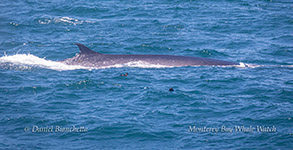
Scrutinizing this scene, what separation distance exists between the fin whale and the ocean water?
55cm

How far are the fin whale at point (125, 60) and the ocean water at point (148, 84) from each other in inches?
21.7

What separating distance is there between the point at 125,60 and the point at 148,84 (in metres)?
3.33

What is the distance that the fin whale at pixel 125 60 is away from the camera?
896 inches

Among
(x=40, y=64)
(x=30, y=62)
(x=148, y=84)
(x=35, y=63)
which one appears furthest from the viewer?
(x=30, y=62)

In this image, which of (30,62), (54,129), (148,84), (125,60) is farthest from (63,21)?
(54,129)

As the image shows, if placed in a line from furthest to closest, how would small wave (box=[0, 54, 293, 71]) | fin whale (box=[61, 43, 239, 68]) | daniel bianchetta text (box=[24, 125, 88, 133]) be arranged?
1. fin whale (box=[61, 43, 239, 68])
2. small wave (box=[0, 54, 293, 71])
3. daniel bianchetta text (box=[24, 125, 88, 133])

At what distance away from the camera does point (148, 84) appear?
2016cm

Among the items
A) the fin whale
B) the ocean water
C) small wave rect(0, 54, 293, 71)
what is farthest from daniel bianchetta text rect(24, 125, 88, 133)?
the fin whale

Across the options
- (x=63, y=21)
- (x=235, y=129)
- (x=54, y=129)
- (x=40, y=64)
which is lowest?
(x=235, y=129)

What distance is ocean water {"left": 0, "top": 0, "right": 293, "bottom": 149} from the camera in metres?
14.8

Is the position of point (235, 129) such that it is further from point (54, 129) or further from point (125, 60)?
point (125, 60)

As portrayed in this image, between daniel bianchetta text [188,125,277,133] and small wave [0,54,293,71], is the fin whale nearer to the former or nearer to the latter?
small wave [0,54,293,71]

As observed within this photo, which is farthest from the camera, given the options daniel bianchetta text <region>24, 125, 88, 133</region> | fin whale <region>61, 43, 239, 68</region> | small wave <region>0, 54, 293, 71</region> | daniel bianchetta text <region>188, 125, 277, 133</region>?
fin whale <region>61, 43, 239, 68</region>

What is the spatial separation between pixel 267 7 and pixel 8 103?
28813 mm
